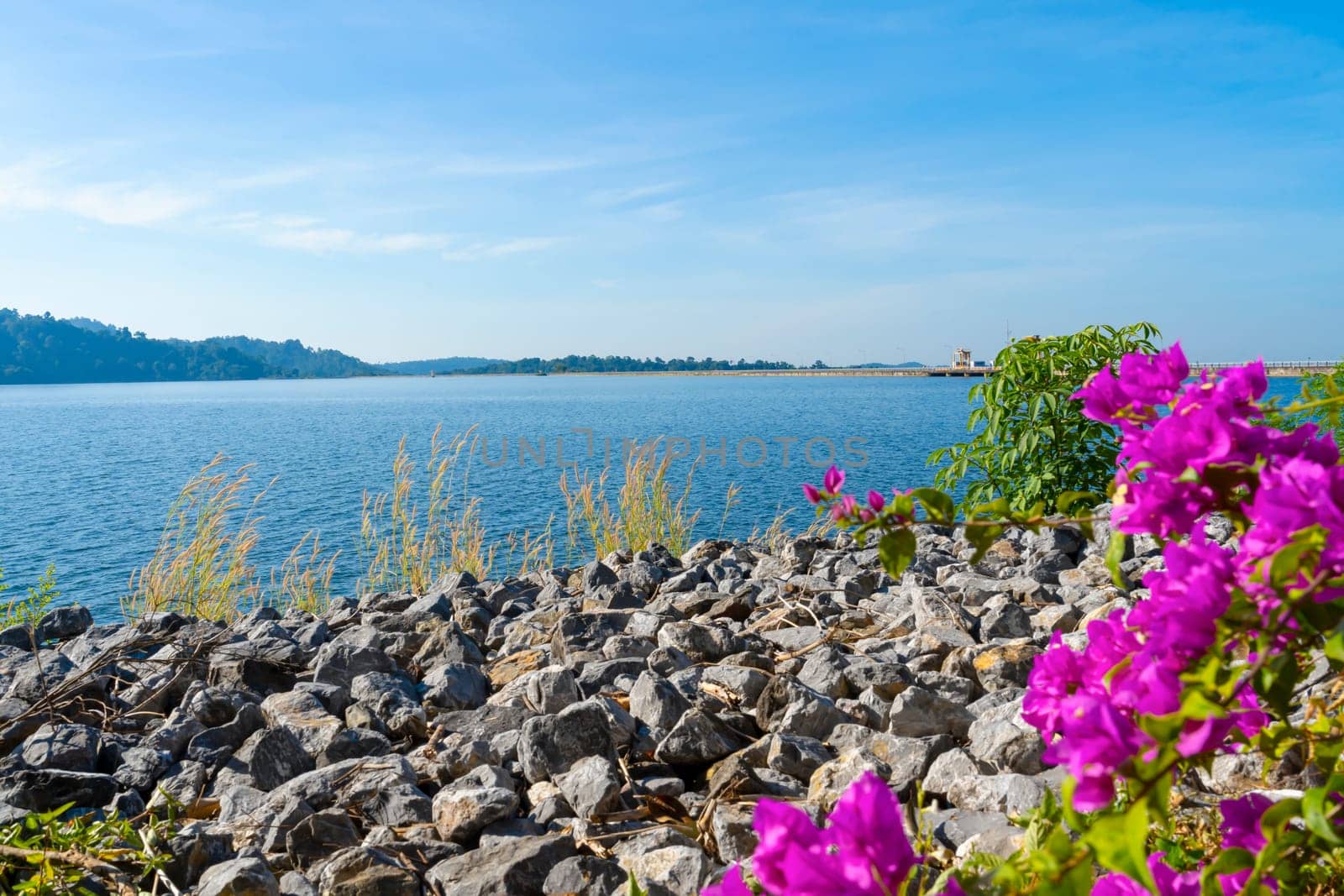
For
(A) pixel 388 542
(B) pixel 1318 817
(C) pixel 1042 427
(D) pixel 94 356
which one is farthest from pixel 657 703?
(D) pixel 94 356

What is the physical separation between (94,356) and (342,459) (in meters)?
111

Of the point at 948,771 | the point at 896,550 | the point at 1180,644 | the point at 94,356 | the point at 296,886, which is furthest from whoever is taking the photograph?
the point at 94,356

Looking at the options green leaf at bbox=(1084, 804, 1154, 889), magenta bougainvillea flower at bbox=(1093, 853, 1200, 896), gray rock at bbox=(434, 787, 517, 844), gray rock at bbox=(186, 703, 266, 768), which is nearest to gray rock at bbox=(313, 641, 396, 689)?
gray rock at bbox=(186, 703, 266, 768)

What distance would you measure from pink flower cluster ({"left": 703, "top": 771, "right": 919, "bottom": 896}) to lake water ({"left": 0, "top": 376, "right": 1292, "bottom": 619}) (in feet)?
25.2

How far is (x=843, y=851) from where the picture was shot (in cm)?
80

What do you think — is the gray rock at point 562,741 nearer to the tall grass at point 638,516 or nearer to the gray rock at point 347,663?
the gray rock at point 347,663

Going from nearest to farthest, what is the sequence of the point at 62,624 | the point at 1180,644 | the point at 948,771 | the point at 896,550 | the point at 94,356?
the point at 1180,644, the point at 896,550, the point at 948,771, the point at 62,624, the point at 94,356

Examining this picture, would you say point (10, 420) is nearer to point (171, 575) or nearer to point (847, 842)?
point (171, 575)

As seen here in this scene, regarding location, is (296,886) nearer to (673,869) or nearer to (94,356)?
(673,869)

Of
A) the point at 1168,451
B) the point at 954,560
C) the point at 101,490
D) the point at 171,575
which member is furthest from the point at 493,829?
the point at 101,490

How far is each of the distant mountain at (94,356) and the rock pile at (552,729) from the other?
127638 mm

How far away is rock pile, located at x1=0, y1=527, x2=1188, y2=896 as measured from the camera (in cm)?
216

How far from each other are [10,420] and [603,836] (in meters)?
56.6

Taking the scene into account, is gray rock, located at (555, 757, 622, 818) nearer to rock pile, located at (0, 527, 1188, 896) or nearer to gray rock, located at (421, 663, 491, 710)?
rock pile, located at (0, 527, 1188, 896)
